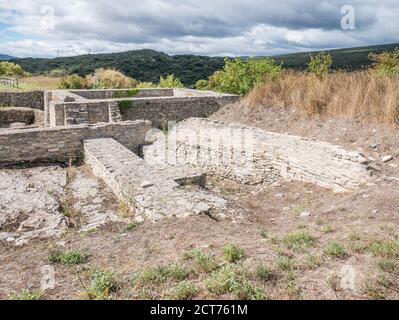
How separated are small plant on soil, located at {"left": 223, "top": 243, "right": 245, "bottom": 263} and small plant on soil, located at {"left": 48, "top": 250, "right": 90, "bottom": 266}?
5.90ft

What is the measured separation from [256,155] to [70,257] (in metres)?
6.96

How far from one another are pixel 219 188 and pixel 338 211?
14.6 feet

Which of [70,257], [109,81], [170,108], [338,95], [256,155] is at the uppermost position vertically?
[109,81]

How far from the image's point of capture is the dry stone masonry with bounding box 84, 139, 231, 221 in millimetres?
6238

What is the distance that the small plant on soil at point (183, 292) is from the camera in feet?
11.5

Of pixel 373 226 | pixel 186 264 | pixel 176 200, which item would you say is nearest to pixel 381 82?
pixel 373 226

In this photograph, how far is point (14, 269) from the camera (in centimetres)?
449

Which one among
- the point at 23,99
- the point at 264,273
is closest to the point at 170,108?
the point at 23,99

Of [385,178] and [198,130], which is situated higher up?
[198,130]

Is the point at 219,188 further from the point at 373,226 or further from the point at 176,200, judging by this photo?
the point at 373,226

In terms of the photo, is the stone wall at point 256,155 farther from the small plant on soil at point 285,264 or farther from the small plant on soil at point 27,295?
the small plant on soil at point 27,295

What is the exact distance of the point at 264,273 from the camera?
149 inches

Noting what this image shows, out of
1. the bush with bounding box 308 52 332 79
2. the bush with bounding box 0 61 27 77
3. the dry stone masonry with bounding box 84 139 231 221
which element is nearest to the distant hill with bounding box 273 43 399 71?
the bush with bounding box 308 52 332 79

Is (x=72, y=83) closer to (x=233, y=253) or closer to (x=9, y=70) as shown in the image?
(x=9, y=70)
